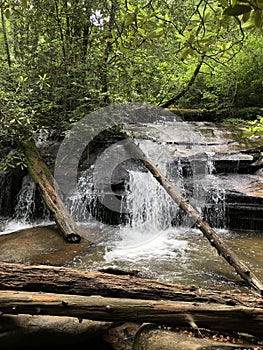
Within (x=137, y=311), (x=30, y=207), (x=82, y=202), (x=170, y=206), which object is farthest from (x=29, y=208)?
(x=137, y=311)

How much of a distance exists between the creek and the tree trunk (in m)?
0.53

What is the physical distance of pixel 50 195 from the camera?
6.28 m

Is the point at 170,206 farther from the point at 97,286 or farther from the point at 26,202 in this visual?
the point at 97,286

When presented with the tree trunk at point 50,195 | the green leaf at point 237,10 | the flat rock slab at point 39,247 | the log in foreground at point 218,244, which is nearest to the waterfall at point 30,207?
the tree trunk at point 50,195

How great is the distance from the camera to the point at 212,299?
90.7 inches

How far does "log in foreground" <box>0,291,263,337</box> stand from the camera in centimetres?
211

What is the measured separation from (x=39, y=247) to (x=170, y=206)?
315 centimetres

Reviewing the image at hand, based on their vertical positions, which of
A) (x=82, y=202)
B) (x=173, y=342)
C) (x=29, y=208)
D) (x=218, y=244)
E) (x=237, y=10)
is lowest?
(x=173, y=342)

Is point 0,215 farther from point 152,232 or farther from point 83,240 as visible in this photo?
point 152,232

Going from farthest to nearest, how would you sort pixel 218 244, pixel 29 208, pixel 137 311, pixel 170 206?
pixel 29 208
pixel 170 206
pixel 218 244
pixel 137 311

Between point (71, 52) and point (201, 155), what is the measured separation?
400 cm

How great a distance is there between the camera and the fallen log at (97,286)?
7.80 ft

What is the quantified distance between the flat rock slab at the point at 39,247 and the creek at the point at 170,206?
0.77 feet

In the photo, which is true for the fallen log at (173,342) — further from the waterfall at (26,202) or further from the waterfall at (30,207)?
the waterfall at (26,202)
